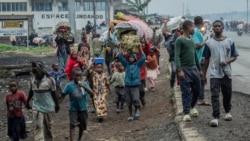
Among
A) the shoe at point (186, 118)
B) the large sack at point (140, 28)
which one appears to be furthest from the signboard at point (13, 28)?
the shoe at point (186, 118)

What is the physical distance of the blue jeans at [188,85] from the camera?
9.12 metres

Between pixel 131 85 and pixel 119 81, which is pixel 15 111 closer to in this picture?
pixel 131 85

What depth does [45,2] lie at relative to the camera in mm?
67188

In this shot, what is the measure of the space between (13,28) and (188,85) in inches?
1193

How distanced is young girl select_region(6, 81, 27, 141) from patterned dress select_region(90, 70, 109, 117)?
96.7 inches

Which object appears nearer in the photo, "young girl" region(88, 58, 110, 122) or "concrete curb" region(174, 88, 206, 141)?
"concrete curb" region(174, 88, 206, 141)

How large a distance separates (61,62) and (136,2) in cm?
2647

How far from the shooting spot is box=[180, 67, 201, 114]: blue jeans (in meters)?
9.12

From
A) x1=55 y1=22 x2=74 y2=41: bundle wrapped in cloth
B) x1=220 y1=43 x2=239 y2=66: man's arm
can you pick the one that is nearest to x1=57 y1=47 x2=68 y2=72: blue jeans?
x1=55 y1=22 x2=74 y2=41: bundle wrapped in cloth

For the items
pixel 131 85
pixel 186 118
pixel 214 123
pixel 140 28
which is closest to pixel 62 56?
pixel 140 28

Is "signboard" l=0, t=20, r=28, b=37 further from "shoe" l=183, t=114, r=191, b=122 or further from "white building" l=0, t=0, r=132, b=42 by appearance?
"shoe" l=183, t=114, r=191, b=122

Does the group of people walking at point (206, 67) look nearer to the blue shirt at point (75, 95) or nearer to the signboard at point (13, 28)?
the blue shirt at point (75, 95)

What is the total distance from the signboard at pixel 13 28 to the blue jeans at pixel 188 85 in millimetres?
29579

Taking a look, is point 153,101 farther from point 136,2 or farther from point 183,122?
point 136,2
